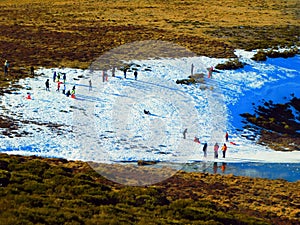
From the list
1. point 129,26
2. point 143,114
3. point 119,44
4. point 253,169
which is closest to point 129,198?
point 253,169

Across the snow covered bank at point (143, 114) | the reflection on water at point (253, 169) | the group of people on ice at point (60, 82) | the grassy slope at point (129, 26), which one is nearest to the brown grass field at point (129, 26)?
the grassy slope at point (129, 26)

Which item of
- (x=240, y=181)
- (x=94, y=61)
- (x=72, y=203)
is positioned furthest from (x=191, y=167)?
(x=94, y=61)

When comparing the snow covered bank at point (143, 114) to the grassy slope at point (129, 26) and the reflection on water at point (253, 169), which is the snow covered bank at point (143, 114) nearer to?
the reflection on water at point (253, 169)

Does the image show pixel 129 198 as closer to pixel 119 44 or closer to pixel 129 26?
pixel 119 44

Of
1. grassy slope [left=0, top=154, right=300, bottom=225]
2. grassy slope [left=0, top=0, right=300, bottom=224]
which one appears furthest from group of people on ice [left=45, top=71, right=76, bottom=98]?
grassy slope [left=0, top=154, right=300, bottom=225]

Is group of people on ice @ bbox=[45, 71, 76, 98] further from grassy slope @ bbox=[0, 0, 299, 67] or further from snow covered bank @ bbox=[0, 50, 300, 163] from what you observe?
grassy slope @ bbox=[0, 0, 299, 67]

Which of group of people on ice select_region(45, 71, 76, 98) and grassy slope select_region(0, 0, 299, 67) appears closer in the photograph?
group of people on ice select_region(45, 71, 76, 98)

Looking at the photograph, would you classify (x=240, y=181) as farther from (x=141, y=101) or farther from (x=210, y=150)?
(x=141, y=101)
